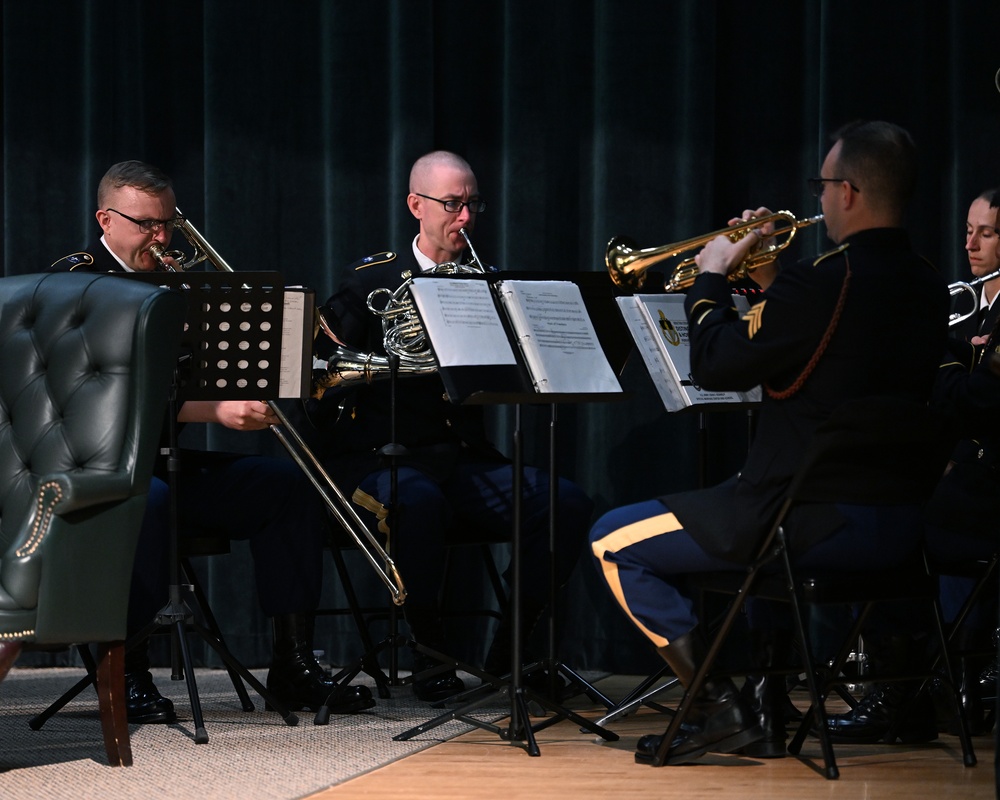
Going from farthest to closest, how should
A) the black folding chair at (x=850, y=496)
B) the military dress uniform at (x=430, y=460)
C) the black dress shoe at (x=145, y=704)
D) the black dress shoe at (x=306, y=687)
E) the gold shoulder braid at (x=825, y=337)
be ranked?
the military dress uniform at (x=430, y=460), the black dress shoe at (x=306, y=687), the black dress shoe at (x=145, y=704), the gold shoulder braid at (x=825, y=337), the black folding chair at (x=850, y=496)

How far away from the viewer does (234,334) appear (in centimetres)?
359

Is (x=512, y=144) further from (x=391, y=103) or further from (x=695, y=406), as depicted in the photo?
(x=695, y=406)

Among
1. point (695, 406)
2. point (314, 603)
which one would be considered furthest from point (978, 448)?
point (314, 603)

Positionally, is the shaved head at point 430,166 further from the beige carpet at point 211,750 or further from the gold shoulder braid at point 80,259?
the beige carpet at point 211,750

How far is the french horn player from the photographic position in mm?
4180

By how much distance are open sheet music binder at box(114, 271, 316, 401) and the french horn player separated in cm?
54

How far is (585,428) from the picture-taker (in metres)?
4.91

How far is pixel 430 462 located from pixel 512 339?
3.29ft

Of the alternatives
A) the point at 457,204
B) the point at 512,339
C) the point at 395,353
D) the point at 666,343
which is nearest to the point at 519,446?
the point at 512,339

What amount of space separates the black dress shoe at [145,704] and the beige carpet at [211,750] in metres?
0.05

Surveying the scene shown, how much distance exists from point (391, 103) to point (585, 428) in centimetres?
132

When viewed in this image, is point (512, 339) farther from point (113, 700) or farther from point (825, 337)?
point (113, 700)

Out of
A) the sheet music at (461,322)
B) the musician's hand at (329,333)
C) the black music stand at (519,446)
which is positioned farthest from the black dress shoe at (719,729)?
the musician's hand at (329,333)

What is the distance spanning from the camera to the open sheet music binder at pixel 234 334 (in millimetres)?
3564
